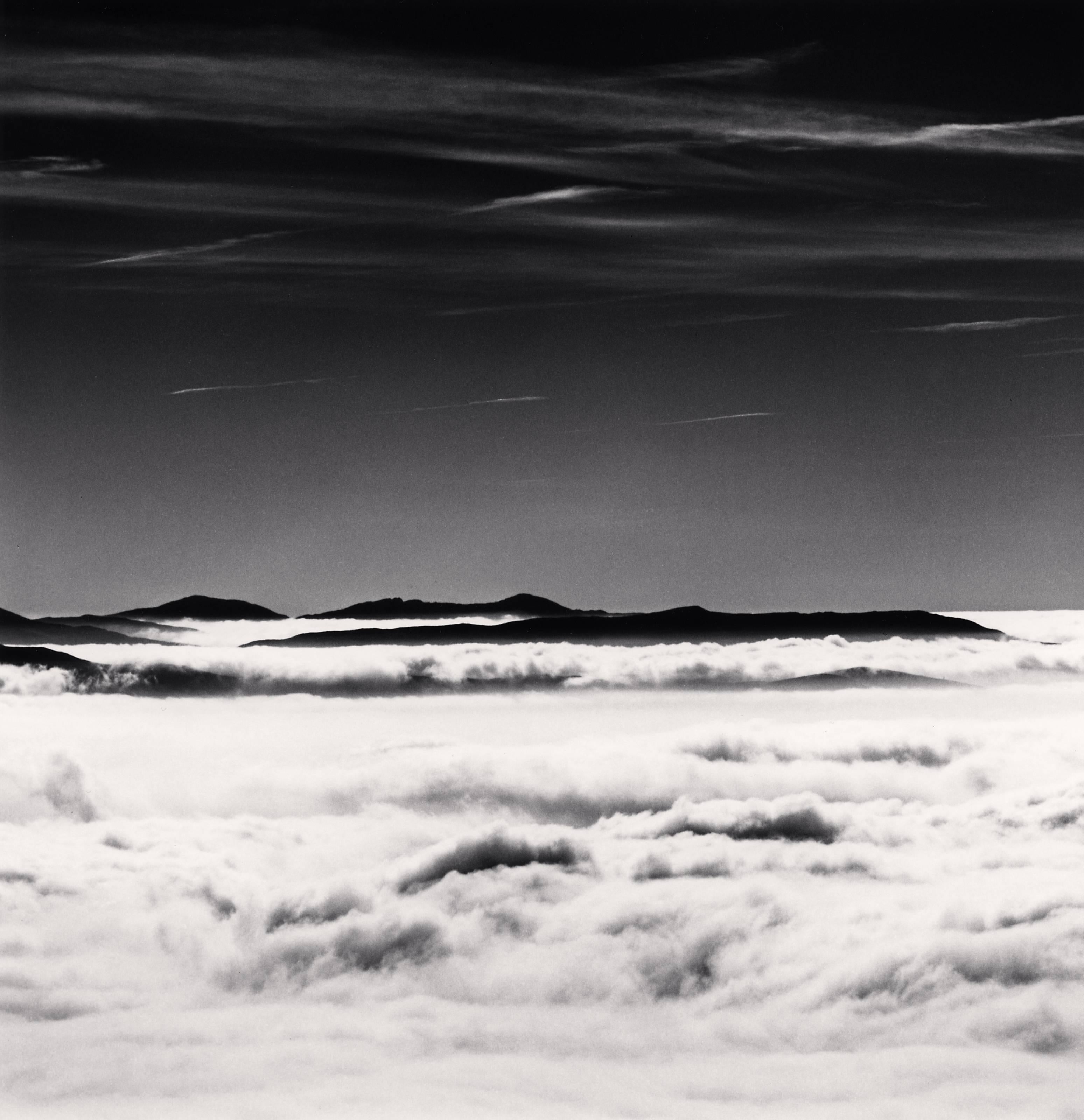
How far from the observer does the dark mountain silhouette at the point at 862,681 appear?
10859 mm

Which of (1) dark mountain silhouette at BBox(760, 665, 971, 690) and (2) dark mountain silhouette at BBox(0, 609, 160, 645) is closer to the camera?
(2) dark mountain silhouette at BBox(0, 609, 160, 645)

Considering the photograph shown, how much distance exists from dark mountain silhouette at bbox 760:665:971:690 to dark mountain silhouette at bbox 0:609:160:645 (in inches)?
233

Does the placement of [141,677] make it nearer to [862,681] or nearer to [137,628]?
[137,628]

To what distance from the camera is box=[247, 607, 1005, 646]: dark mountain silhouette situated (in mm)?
10844

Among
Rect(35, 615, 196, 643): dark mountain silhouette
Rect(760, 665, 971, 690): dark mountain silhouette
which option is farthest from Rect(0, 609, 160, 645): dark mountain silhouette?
Rect(760, 665, 971, 690): dark mountain silhouette

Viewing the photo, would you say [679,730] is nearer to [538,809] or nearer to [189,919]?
[538,809]

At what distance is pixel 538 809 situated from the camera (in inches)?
449

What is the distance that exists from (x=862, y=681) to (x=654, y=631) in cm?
198

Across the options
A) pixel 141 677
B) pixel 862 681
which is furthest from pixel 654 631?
pixel 141 677

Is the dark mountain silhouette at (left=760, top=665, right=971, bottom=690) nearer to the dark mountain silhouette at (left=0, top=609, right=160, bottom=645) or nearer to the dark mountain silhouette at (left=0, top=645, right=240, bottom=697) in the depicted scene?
the dark mountain silhouette at (left=0, top=645, right=240, bottom=697)

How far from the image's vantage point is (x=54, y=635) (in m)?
10.6

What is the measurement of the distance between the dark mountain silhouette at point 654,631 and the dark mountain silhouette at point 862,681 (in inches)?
12.9

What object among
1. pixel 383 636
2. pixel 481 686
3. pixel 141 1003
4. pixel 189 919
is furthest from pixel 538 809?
pixel 141 1003

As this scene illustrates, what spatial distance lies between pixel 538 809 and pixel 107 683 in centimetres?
422
